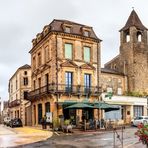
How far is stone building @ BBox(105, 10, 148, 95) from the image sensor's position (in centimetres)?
5516


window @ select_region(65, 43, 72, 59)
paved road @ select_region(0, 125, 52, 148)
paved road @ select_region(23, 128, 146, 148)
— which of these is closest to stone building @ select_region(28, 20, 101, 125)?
window @ select_region(65, 43, 72, 59)

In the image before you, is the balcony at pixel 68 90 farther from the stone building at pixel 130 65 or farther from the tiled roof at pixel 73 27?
the stone building at pixel 130 65

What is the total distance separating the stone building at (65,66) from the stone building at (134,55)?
15.2 metres

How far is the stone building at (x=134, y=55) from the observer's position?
5516 centimetres

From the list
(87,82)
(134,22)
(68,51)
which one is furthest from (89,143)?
(134,22)

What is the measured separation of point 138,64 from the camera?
2206 inches

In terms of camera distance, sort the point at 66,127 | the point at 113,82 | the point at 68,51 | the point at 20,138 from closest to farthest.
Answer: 1. the point at 20,138
2. the point at 66,127
3. the point at 68,51
4. the point at 113,82

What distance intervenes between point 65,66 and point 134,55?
69.1 ft

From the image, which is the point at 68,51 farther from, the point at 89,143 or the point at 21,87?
the point at 21,87

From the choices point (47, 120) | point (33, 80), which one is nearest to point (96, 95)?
point (47, 120)

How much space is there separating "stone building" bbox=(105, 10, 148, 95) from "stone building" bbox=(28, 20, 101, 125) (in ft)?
49.9

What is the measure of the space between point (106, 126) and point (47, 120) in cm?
671

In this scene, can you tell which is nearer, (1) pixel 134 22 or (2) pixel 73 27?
(2) pixel 73 27

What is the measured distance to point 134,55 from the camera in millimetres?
56125
